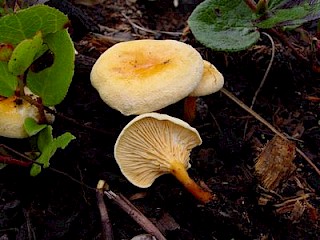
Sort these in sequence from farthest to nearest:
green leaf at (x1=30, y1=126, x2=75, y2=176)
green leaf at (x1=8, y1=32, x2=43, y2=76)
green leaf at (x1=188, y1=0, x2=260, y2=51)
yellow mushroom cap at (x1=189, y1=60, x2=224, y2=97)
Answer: green leaf at (x1=188, y1=0, x2=260, y2=51) < yellow mushroom cap at (x1=189, y1=60, x2=224, y2=97) < green leaf at (x1=30, y1=126, x2=75, y2=176) < green leaf at (x1=8, y1=32, x2=43, y2=76)

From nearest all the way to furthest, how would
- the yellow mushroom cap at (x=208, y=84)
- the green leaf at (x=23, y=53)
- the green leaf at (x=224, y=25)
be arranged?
the green leaf at (x=23, y=53) < the yellow mushroom cap at (x=208, y=84) < the green leaf at (x=224, y=25)

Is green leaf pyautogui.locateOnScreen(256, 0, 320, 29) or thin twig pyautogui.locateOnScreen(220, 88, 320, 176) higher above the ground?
green leaf pyautogui.locateOnScreen(256, 0, 320, 29)

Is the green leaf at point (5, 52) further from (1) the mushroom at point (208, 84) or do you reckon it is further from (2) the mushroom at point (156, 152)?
(1) the mushroom at point (208, 84)

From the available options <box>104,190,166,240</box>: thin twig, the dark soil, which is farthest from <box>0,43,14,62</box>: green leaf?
<box>104,190,166,240</box>: thin twig

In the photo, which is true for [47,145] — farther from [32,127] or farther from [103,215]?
[103,215]

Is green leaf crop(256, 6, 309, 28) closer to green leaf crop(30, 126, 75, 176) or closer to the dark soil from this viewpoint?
the dark soil

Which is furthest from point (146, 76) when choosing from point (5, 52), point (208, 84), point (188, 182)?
point (5, 52)

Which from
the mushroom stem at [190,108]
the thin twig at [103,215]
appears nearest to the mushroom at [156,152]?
the thin twig at [103,215]
